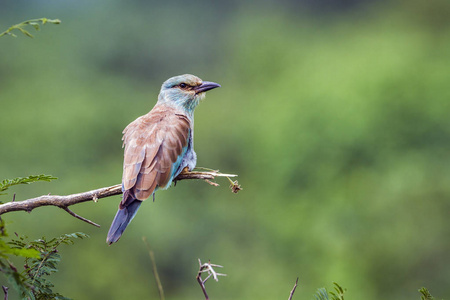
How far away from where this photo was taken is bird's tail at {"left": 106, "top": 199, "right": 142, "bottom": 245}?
284 centimetres

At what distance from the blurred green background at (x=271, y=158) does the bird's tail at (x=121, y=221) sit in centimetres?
899

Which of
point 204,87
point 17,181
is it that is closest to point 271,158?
point 204,87

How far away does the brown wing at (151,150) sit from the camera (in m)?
3.14

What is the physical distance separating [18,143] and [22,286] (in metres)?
18.3

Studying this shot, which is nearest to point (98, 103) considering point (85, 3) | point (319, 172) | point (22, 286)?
point (319, 172)

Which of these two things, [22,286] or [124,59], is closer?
[22,286]

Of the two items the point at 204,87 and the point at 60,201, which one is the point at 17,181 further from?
the point at 204,87

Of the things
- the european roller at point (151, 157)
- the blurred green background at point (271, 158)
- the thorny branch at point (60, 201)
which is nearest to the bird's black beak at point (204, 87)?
the european roller at point (151, 157)

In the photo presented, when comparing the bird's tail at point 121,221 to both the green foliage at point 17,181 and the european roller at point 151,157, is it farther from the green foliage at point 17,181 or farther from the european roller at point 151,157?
the green foliage at point 17,181

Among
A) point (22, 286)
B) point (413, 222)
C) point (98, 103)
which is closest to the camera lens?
point (22, 286)

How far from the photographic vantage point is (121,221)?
293 centimetres

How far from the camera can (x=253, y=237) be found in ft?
53.7

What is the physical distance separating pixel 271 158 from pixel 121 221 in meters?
13.8

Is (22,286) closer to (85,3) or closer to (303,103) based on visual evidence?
(303,103)
